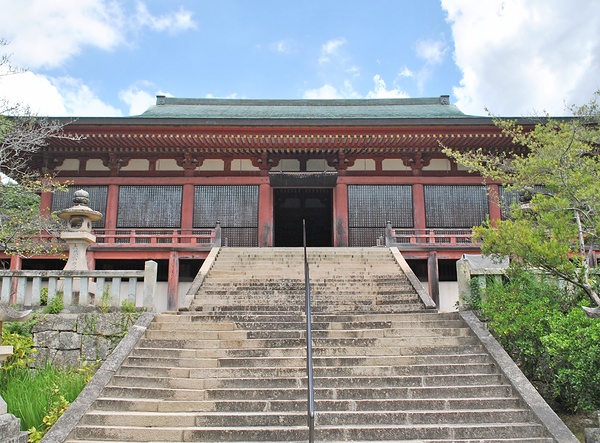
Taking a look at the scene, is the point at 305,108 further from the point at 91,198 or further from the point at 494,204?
the point at 91,198

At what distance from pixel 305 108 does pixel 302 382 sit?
16.2 meters

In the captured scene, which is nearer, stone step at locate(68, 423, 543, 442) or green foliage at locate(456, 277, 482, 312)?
stone step at locate(68, 423, 543, 442)

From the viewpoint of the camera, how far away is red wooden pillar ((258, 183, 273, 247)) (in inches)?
552

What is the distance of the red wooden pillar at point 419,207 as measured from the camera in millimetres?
14055

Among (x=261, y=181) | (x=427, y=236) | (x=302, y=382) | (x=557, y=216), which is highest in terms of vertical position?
(x=261, y=181)

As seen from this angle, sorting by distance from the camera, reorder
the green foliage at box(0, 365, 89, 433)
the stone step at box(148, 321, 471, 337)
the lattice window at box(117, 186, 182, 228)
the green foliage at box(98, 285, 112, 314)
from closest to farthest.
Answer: the green foliage at box(0, 365, 89, 433), the stone step at box(148, 321, 471, 337), the green foliage at box(98, 285, 112, 314), the lattice window at box(117, 186, 182, 228)

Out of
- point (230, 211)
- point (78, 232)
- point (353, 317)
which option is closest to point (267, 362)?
point (353, 317)

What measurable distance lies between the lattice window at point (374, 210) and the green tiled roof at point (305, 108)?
5.24m

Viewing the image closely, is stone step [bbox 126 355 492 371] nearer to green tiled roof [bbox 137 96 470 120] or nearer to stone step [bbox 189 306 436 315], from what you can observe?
stone step [bbox 189 306 436 315]

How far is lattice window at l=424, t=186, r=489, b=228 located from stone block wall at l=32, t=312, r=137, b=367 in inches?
374

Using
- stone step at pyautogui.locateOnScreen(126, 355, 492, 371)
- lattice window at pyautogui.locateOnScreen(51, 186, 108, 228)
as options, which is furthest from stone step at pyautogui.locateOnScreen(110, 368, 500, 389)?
lattice window at pyautogui.locateOnScreen(51, 186, 108, 228)

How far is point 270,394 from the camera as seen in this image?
5.84 meters

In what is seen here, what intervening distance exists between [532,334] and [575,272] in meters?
1.04

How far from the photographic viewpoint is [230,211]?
1432cm
